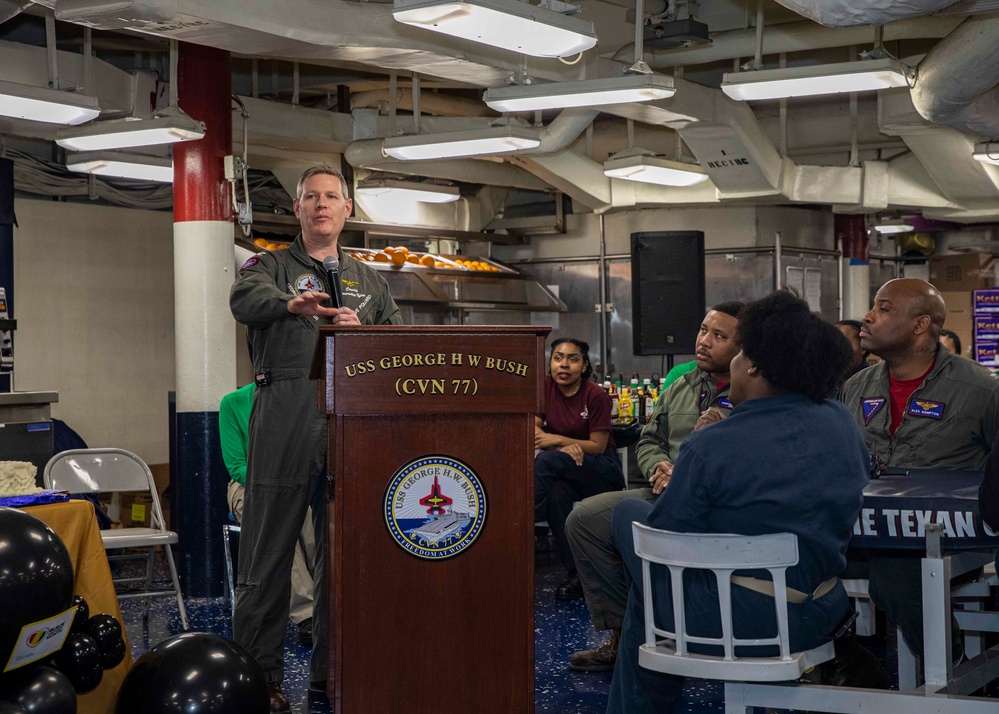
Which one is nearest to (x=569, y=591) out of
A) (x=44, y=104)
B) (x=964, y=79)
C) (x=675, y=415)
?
(x=675, y=415)

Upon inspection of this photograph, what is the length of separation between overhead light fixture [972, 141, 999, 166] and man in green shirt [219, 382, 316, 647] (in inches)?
212

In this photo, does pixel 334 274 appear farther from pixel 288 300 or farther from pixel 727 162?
pixel 727 162

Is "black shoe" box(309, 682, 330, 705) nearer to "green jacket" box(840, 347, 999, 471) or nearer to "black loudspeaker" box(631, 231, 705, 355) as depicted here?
"green jacket" box(840, 347, 999, 471)

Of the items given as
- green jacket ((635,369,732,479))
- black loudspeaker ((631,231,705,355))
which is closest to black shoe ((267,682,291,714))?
green jacket ((635,369,732,479))

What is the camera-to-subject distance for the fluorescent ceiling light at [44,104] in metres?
5.18

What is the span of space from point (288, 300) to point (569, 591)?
2.90 metres

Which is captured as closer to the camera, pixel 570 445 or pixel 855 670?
pixel 855 670

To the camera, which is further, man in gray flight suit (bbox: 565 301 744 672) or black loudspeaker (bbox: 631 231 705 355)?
black loudspeaker (bbox: 631 231 705 355)

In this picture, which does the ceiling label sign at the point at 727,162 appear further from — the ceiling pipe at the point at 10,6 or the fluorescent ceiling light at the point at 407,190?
the ceiling pipe at the point at 10,6

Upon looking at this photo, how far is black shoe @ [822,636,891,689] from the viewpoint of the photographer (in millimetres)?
3572

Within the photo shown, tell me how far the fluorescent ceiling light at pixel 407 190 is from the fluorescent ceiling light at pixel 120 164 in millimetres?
2006

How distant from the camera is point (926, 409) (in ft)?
12.4

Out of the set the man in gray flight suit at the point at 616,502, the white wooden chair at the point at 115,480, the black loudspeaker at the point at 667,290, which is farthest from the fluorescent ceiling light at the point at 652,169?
the white wooden chair at the point at 115,480

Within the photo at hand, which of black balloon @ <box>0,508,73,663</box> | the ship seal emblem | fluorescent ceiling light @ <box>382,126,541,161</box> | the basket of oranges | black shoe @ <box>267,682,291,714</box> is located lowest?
black shoe @ <box>267,682,291,714</box>
